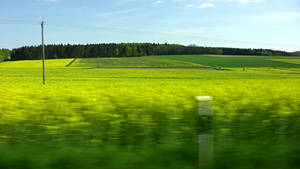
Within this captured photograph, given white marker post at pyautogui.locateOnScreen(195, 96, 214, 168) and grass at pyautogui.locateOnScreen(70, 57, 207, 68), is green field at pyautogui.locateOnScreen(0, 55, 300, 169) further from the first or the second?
grass at pyautogui.locateOnScreen(70, 57, 207, 68)

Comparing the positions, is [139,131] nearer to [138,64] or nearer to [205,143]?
[205,143]

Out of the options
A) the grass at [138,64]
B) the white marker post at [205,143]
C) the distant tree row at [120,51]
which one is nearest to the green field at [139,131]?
the white marker post at [205,143]

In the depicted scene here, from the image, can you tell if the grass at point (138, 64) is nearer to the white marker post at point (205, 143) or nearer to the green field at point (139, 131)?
the green field at point (139, 131)

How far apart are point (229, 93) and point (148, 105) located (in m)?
2.07

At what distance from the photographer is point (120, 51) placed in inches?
3944

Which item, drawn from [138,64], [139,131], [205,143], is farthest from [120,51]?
[205,143]

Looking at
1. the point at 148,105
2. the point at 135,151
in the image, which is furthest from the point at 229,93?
the point at 135,151

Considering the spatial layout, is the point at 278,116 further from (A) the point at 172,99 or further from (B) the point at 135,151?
(B) the point at 135,151

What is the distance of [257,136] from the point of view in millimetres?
5125

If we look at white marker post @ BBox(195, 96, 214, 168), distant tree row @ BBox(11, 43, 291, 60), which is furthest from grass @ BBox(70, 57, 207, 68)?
white marker post @ BBox(195, 96, 214, 168)

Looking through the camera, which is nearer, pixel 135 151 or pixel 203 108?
pixel 203 108

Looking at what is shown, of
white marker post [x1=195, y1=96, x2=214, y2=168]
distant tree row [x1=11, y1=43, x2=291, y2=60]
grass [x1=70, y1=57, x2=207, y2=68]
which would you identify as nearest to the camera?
white marker post [x1=195, y1=96, x2=214, y2=168]

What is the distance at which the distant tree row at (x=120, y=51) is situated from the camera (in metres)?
93.6

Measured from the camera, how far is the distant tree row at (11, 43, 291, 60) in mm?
93619
